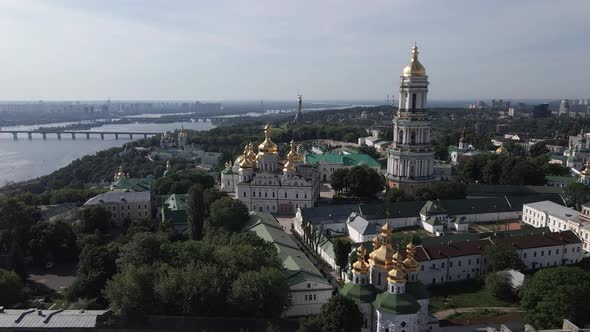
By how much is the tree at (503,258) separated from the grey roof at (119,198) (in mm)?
25073

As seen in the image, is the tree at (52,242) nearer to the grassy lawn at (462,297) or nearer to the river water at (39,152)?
the grassy lawn at (462,297)

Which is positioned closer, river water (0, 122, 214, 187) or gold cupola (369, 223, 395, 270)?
gold cupola (369, 223, 395, 270)

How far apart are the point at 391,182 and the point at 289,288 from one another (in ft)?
82.9

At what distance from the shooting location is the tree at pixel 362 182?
136ft

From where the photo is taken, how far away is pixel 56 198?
40.0 m

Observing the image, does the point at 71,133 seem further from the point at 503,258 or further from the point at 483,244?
the point at 503,258

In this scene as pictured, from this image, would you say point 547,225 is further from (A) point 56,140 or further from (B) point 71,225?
(A) point 56,140

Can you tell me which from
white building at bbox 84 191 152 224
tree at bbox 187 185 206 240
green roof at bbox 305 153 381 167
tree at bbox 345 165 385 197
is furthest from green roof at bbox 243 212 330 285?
green roof at bbox 305 153 381 167

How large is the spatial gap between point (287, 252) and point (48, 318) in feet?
37.9

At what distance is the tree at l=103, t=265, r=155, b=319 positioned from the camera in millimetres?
18619

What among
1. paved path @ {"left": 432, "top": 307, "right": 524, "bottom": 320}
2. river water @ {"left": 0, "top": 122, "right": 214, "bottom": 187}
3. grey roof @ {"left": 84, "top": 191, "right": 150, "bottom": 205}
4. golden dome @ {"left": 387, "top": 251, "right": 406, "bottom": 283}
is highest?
golden dome @ {"left": 387, "top": 251, "right": 406, "bottom": 283}

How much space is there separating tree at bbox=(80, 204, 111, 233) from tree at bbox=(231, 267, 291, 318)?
53.1 feet

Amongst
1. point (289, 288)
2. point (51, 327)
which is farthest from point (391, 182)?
point (51, 327)

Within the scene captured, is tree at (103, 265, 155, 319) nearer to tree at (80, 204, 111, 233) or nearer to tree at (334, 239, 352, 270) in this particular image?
tree at (334, 239, 352, 270)
